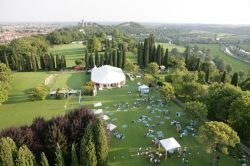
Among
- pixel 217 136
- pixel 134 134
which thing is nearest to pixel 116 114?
pixel 134 134

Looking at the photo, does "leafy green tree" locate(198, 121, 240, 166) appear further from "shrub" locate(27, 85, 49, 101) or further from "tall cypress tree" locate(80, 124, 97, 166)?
"shrub" locate(27, 85, 49, 101)

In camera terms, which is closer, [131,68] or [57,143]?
[57,143]

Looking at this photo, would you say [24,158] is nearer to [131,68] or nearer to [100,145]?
[100,145]

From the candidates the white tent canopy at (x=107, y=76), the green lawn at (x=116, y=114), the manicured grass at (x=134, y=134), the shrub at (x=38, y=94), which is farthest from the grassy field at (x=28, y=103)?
the manicured grass at (x=134, y=134)

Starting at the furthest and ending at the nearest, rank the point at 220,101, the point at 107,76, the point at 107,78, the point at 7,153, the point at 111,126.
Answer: the point at 107,76 → the point at 107,78 → the point at 220,101 → the point at 111,126 → the point at 7,153

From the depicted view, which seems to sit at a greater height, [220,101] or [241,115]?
[220,101]

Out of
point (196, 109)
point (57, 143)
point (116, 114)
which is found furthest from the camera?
point (116, 114)

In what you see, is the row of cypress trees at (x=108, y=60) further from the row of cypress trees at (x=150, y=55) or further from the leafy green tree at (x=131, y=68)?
the row of cypress trees at (x=150, y=55)

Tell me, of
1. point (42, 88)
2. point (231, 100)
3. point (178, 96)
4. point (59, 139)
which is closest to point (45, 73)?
point (42, 88)
